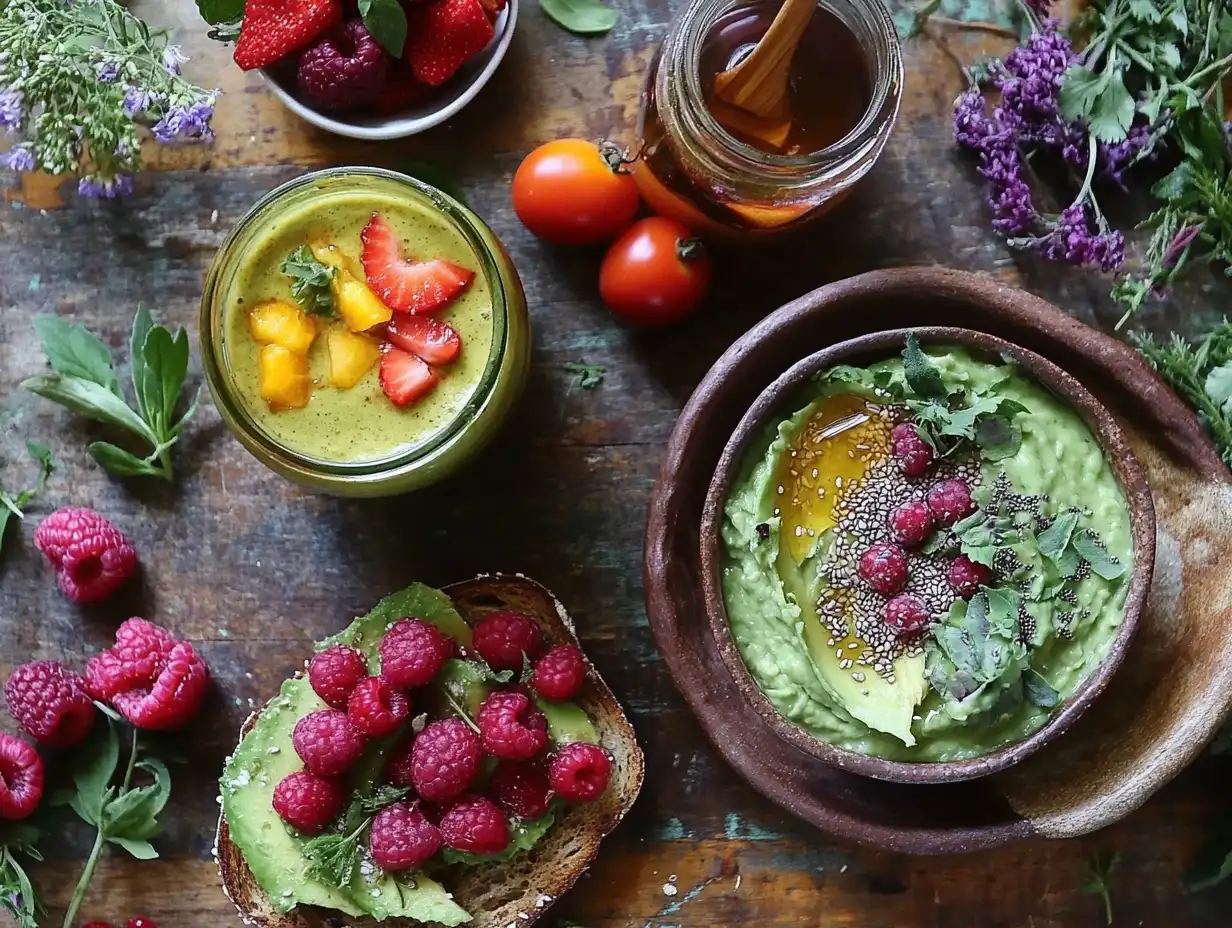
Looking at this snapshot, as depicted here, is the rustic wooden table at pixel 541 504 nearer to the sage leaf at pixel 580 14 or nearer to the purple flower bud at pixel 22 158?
the sage leaf at pixel 580 14

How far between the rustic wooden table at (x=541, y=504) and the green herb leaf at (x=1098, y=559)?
510 millimetres

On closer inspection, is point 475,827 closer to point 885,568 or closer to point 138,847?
point 138,847

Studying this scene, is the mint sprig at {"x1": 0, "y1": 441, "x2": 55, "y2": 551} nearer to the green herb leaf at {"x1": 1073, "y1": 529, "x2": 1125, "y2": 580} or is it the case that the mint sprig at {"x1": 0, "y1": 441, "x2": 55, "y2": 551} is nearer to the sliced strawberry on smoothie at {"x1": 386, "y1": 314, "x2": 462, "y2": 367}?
the sliced strawberry on smoothie at {"x1": 386, "y1": 314, "x2": 462, "y2": 367}

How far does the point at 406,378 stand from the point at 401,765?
637 millimetres

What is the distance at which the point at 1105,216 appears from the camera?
80.4 inches

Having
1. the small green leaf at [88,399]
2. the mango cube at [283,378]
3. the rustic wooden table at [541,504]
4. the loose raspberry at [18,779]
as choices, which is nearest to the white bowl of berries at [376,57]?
the rustic wooden table at [541,504]

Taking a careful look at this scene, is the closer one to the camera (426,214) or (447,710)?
(426,214)

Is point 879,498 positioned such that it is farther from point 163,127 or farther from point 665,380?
point 163,127

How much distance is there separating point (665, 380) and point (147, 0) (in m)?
1.13

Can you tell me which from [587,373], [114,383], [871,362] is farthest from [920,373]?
[114,383]

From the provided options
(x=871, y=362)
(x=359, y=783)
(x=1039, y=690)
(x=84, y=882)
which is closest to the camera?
(x=1039, y=690)

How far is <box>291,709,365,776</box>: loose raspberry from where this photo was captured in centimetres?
184

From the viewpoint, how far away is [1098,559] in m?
1.71

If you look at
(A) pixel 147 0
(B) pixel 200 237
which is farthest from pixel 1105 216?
(A) pixel 147 0
